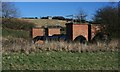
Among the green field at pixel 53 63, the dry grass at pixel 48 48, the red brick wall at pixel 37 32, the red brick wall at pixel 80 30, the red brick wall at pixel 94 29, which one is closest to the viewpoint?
the green field at pixel 53 63

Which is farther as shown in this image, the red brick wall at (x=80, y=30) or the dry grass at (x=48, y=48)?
the red brick wall at (x=80, y=30)

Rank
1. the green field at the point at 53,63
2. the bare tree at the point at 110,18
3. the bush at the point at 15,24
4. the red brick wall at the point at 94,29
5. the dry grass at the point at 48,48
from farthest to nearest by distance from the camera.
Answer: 1. the bush at the point at 15,24
2. the red brick wall at the point at 94,29
3. the bare tree at the point at 110,18
4. the dry grass at the point at 48,48
5. the green field at the point at 53,63

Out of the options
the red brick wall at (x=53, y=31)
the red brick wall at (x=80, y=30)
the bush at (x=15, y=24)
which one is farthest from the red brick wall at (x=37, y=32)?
the red brick wall at (x=80, y=30)

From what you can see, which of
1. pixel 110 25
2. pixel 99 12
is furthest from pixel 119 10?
pixel 99 12

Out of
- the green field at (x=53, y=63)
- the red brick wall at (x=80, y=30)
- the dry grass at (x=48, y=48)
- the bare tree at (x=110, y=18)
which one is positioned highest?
the green field at (x=53, y=63)

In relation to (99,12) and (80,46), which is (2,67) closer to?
(80,46)

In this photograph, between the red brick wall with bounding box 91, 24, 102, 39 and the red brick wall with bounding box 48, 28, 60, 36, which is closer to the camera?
the red brick wall with bounding box 91, 24, 102, 39

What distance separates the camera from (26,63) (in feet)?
42.4

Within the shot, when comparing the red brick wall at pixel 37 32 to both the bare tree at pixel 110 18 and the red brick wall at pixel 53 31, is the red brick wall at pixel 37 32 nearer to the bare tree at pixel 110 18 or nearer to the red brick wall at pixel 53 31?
the red brick wall at pixel 53 31

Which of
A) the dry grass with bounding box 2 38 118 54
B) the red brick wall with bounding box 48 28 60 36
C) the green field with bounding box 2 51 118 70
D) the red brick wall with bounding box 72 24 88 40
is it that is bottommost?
the red brick wall with bounding box 48 28 60 36

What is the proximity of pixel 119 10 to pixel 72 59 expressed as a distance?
23343mm

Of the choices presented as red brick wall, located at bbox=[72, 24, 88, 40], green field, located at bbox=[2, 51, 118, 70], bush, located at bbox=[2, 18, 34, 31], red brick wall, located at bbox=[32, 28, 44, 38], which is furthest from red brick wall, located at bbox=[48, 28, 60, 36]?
green field, located at bbox=[2, 51, 118, 70]

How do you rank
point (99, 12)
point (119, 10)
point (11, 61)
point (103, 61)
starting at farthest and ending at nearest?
point (99, 12) → point (119, 10) → point (103, 61) → point (11, 61)

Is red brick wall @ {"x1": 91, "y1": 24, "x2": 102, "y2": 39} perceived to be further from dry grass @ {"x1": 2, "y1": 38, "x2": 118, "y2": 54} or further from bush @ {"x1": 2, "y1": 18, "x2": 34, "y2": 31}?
dry grass @ {"x1": 2, "y1": 38, "x2": 118, "y2": 54}
